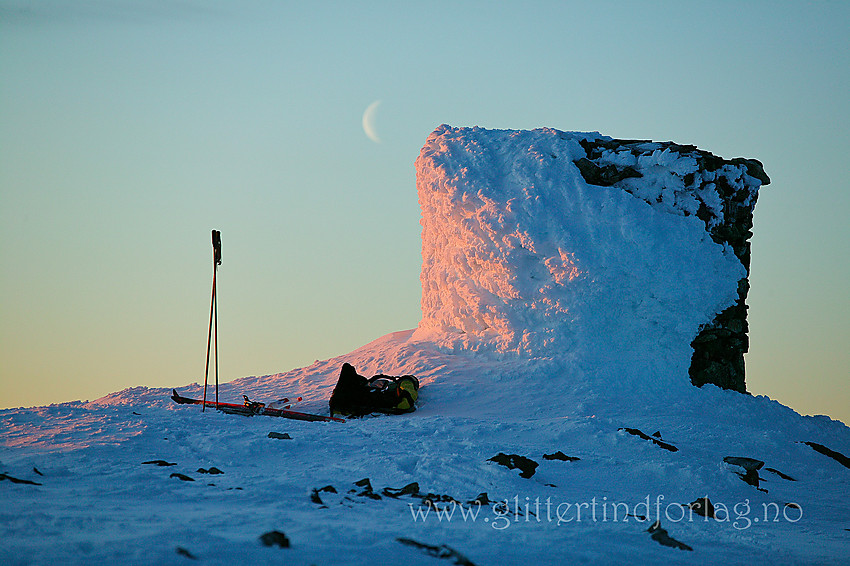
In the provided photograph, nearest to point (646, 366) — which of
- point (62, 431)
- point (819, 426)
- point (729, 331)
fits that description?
point (729, 331)

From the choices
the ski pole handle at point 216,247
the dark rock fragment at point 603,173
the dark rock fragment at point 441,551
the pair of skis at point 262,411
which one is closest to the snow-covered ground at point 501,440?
the dark rock fragment at point 441,551

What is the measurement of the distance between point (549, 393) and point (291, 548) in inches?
304

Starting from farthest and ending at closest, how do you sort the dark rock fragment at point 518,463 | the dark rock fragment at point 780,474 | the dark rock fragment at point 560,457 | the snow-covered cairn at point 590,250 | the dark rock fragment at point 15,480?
the snow-covered cairn at point 590,250
the dark rock fragment at point 780,474
the dark rock fragment at point 560,457
the dark rock fragment at point 518,463
the dark rock fragment at point 15,480

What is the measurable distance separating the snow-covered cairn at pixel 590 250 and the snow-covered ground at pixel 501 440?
1.7 inches

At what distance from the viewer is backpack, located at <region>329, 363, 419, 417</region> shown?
1055 cm

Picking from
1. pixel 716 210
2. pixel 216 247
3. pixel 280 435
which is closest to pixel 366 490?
pixel 280 435

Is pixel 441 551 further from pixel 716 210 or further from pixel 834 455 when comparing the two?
pixel 716 210

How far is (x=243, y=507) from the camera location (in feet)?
15.8

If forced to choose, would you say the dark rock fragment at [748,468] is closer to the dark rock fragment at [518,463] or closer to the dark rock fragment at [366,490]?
the dark rock fragment at [518,463]

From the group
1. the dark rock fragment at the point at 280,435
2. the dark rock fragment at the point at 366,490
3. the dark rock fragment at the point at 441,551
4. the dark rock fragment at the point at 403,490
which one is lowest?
the dark rock fragment at the point at 403,490

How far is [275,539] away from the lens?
3.83m

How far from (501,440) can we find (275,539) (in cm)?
516

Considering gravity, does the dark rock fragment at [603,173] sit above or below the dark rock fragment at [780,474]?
above

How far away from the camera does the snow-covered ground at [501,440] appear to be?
14.1 feet
